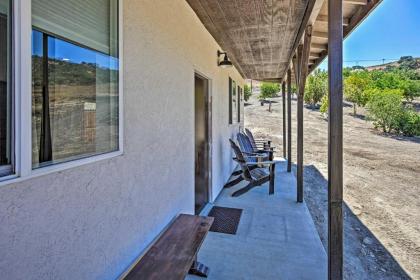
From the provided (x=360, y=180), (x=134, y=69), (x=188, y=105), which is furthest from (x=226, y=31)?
(x=360, y=180)

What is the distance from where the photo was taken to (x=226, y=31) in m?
3.58

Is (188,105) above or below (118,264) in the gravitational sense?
above

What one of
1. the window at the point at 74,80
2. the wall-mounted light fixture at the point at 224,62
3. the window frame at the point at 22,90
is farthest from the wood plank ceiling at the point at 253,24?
the window frame at the point at 22,90

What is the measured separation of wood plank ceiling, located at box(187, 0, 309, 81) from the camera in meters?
2.72

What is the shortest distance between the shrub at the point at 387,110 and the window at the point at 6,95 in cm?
1883

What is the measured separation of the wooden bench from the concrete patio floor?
308 millimetres

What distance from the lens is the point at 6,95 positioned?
34.4 inches

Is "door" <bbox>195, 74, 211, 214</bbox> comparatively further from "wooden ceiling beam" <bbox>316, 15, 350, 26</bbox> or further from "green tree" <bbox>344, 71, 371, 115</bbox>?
"green tree" <bbox>344, 71, 371, 115</bbox>

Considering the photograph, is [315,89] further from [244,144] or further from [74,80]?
[74,80]

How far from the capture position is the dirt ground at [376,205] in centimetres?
262

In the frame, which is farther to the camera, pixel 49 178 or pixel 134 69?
pixel 134 69

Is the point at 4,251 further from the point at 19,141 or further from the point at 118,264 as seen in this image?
the point at 118,264

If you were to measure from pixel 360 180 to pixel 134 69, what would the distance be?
21.0 feet

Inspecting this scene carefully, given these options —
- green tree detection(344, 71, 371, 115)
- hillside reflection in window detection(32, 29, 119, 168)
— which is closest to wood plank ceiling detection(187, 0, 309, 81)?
hillside reflection in window detection(32, 29, 119, 168)
